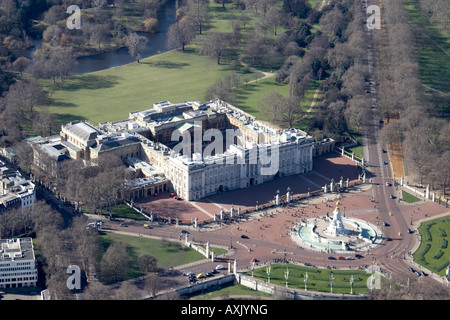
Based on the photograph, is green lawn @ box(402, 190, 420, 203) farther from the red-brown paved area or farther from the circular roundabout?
the circular roundabout

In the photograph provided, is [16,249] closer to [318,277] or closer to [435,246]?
[318,277]

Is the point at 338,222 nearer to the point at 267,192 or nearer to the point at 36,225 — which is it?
the point at 267,192

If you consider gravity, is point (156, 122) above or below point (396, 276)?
above

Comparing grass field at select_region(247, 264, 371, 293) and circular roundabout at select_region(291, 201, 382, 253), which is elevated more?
circular roundabout at select_region(291, 201, 382, 253)

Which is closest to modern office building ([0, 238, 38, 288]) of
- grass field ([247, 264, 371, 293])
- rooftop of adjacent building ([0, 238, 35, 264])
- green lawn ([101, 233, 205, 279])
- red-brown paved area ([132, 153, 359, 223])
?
rooftop of adjacent building ([0, 238, 35, 264])

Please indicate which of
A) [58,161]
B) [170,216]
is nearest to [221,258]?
[170,216]

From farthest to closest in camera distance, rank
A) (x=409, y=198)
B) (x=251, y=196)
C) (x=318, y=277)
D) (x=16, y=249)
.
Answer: (x=409, y=198), (x=251, y=196), (x=16, y=249), (x=318, y=277)

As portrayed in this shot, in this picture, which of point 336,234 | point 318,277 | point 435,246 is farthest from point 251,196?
point 435,246
